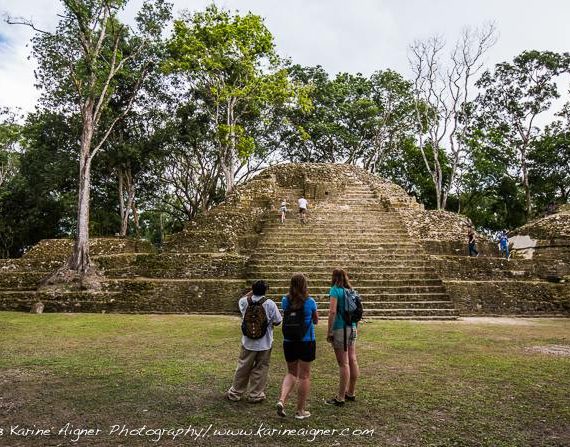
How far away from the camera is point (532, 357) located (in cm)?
630

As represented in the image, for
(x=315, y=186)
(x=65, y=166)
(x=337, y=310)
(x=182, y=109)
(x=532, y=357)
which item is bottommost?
(x=532, y=357)

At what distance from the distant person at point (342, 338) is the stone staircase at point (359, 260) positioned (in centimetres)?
608

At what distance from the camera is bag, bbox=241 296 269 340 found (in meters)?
4.27

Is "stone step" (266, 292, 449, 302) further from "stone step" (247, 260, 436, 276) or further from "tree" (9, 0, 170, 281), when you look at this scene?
"tree" (9, 0, 170, 281)

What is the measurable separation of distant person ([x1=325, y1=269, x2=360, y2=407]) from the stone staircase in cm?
608

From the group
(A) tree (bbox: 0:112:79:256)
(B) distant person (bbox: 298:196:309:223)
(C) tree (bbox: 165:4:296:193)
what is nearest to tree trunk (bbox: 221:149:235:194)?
(C) tree (bbox: 165:4:296:193)

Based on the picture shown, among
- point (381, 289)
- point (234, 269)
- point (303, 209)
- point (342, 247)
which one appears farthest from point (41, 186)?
point (381, 289)

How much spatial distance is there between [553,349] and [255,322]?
5200 mm

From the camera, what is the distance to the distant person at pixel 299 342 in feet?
12.9

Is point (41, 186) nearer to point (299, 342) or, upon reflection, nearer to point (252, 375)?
point (252, 375)

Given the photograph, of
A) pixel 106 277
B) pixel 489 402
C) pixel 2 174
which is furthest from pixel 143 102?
pixel 489 402

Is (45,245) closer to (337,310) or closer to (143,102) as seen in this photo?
(143,102)

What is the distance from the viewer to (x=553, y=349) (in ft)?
22.7

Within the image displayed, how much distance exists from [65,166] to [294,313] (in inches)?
797
